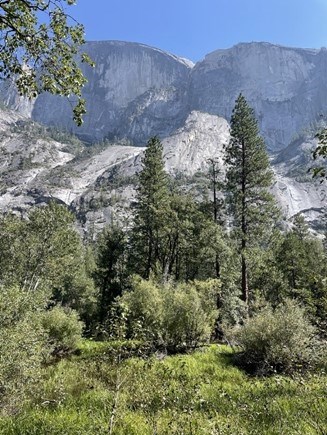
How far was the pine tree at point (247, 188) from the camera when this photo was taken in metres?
26.5

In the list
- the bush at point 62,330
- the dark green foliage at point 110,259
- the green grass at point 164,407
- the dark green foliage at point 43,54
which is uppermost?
the dark green foliage at point 43,54

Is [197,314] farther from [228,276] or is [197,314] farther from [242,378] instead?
[228,276]

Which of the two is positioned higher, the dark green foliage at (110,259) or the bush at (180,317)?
the dark green foliage at (110,259)

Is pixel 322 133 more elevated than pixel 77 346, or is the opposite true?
pixel 322 133

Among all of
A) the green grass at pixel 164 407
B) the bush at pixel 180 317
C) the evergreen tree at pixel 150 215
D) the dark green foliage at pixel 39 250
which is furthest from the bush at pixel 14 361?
the evergreen tree at pixel 150 215

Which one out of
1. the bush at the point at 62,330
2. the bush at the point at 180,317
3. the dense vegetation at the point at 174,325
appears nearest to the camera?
the dense vegetation at the point at 174,325

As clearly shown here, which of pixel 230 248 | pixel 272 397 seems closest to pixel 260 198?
pixel 230 248

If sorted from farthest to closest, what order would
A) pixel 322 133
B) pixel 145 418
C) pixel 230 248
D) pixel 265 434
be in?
1. pixel 230 248
2. pixel 145 418
3. pixel 265 434
4. pixel 322 133

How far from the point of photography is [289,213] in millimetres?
162375

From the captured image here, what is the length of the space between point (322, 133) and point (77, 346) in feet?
64.5

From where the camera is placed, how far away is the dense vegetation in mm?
7668

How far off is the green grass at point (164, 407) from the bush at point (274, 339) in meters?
1.38

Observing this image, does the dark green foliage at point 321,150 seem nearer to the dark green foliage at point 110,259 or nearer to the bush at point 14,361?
the bush at point 14,361

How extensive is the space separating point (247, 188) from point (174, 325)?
13.9 metres
